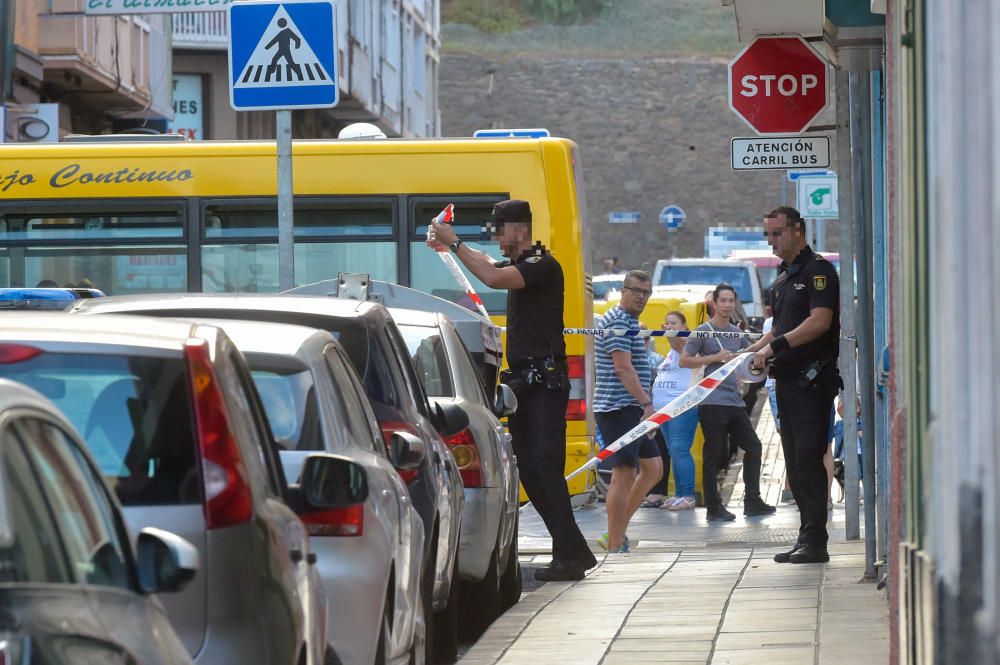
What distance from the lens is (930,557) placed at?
13.8ft

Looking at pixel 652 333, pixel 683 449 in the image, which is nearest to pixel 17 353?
pixel 652 333

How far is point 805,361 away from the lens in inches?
444

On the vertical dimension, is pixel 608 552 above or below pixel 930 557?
below

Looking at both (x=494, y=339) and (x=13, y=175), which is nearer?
(x=494, y=339)

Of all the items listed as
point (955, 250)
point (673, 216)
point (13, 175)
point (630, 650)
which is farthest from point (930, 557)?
point (673, 216)

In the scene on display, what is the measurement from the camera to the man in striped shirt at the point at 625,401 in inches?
535

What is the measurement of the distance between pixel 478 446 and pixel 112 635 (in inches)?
241

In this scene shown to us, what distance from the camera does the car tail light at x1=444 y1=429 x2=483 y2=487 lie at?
9828mm

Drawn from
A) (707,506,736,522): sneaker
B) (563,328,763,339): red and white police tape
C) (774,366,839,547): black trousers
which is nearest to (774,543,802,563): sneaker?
(774,366,839,547): black trousers

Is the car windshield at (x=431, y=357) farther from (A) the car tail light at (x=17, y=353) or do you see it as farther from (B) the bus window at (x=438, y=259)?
(B) the bus window at (x=438, y=259)

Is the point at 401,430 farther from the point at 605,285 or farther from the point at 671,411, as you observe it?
the point at 605,285

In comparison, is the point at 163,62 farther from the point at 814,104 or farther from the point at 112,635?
the point at 112,635

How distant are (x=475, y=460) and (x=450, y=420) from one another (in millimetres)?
990

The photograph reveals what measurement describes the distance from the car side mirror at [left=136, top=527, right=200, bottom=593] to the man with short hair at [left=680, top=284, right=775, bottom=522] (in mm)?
12617
